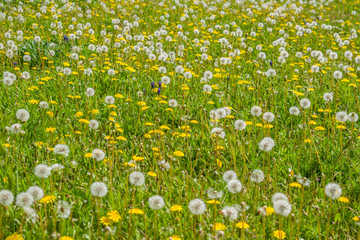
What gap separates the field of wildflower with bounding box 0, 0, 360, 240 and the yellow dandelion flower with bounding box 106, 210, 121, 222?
0.08 ft

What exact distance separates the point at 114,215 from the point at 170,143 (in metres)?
0.98

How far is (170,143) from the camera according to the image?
2.69 meters

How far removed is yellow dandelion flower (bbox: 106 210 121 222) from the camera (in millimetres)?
1772

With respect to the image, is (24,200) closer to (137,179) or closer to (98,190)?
(98,190)

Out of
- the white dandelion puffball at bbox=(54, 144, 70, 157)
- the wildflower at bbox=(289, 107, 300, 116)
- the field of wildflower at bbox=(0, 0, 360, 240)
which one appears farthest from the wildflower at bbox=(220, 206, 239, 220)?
the wildflower at bbox=(289, 107, 300, 116)

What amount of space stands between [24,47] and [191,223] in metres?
3.41

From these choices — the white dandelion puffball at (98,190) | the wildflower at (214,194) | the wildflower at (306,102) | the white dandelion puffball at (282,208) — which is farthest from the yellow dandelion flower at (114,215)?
the wildflower at (306,102)

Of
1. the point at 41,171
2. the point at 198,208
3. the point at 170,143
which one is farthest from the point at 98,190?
the point at 170,143

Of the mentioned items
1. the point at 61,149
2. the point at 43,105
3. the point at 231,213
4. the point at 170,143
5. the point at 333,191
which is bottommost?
the point at 333,191

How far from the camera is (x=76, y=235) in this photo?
5.71 feet

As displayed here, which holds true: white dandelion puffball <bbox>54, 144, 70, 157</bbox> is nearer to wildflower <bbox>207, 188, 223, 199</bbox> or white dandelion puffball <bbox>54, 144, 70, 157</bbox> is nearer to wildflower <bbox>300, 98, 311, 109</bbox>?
wildflower <bbox>207, 188, 223, 199</bbox>

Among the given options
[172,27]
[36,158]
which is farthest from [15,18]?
[36,158]

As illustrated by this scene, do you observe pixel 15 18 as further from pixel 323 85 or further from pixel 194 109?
pixel 323 85

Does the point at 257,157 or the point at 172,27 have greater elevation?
the point at 172,27
